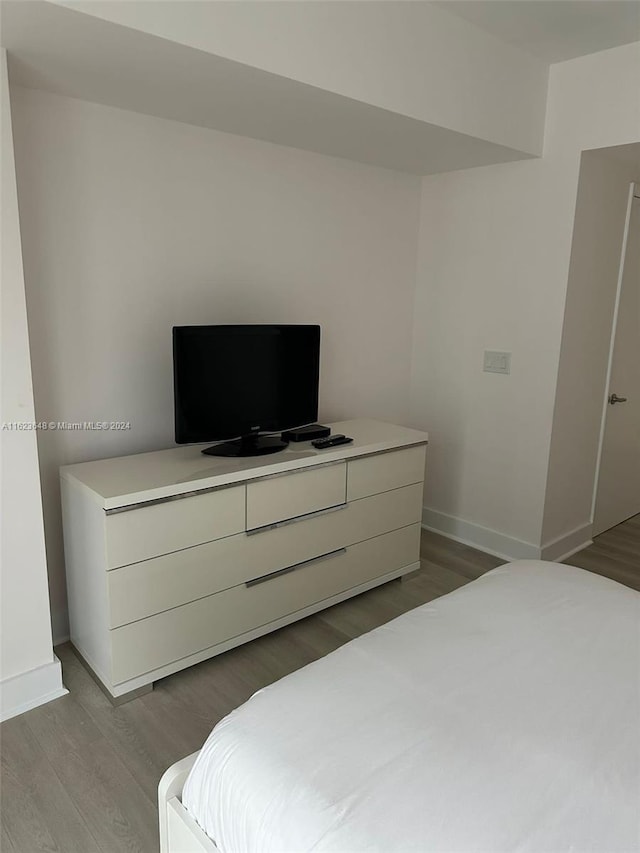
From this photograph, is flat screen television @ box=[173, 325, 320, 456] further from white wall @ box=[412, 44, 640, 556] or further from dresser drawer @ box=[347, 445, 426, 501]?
white wall @ box=[412, 44, 640, 556]

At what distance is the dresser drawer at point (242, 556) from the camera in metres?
2.22

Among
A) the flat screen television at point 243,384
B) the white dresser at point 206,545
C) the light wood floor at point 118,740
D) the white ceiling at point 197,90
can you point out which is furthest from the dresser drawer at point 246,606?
the white ceiling at point 197,90

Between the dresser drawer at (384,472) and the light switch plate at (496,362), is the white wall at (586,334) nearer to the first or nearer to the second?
the light switch plate at (496,362)

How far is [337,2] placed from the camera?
7.21 feet

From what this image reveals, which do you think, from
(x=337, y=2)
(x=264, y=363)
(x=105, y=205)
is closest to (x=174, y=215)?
(x=105, y=205)

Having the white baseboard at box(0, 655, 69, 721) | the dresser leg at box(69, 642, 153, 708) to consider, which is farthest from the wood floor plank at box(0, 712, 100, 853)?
the dresser leg at box(69, 642, 153, 708)

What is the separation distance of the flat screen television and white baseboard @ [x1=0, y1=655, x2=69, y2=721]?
0.99 meters

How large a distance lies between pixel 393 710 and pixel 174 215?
2.19 meters

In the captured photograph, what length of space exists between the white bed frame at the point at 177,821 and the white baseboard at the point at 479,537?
2536 mm

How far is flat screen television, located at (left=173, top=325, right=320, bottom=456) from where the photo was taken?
250 centimetres

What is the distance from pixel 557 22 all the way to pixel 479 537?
2643 mm

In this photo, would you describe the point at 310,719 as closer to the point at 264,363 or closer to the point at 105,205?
the point at 264,363

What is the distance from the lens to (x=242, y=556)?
2510mm

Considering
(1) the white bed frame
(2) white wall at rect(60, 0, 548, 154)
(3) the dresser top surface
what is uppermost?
(2) white wall at rect(60, 0, 548, 154)
